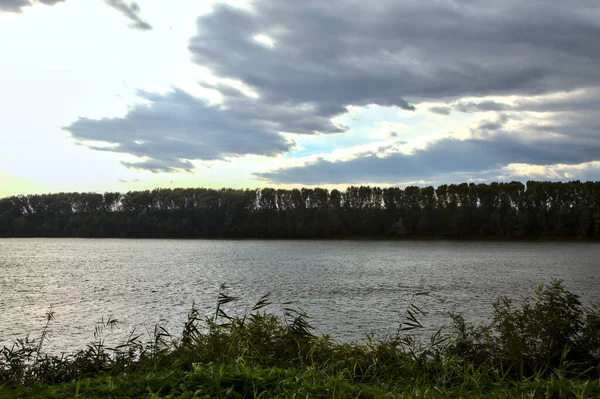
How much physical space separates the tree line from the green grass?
387 feet

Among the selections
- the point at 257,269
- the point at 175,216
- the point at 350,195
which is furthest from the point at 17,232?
the point at 257,269

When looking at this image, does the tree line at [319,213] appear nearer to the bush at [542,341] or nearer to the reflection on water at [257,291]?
the reflection on water at [257,291]

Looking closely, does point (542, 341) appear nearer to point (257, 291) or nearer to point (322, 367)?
point (322, 367)

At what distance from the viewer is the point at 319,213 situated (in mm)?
140750

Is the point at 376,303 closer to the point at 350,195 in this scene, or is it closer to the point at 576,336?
the point at 576,336

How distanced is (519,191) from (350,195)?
47165 mm

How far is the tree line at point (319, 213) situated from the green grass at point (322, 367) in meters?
118

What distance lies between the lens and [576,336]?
11.0 meters

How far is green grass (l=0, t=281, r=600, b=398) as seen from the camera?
5.67 metres

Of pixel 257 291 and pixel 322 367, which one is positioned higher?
pixel 322 367

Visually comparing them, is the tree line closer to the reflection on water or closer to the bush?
the reflection on water

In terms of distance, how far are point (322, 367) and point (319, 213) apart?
132 meters

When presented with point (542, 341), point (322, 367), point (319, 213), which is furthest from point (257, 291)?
point (319, 213)

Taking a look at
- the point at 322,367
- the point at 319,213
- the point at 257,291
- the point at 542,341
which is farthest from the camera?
the point at 319,213
